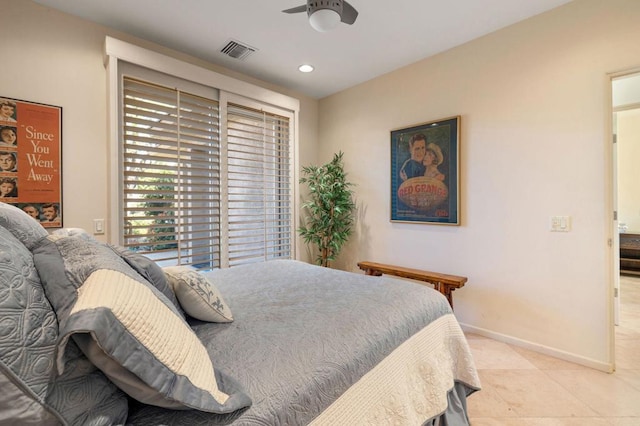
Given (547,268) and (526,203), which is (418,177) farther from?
(547,268)

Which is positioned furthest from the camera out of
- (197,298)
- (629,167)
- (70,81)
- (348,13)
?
(629,167)

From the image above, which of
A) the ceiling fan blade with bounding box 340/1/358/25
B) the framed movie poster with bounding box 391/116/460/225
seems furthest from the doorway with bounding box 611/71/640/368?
the ceiling fan blade with bounding box 340/1/358/25

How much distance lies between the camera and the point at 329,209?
367 centimetres

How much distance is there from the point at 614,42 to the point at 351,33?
192cm

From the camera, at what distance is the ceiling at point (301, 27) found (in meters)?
2.25

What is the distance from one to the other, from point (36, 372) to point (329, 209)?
319 cm

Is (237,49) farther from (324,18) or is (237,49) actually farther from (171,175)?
(324,18)

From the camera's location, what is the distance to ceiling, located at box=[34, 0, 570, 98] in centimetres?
225

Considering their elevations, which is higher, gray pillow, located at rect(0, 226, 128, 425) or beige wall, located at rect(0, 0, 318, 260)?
beige wall, located at rect(0, 0, 318, 260)

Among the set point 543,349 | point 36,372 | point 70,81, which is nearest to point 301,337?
point 36,372

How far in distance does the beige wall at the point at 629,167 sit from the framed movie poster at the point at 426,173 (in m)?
4.71

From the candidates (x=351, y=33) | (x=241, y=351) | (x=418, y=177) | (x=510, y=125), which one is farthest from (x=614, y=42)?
(x=241, y=351)

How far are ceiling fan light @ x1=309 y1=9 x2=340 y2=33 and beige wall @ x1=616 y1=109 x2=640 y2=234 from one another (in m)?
6.28

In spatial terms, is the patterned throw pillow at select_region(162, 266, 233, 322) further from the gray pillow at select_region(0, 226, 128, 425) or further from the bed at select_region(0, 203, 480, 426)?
the gray pillow at select_region(0, 226, 128, 425)
